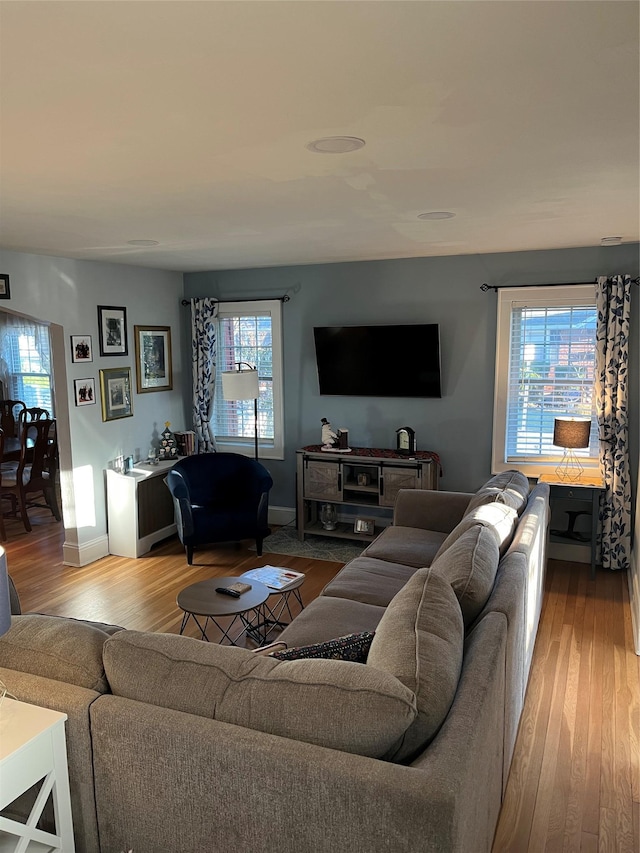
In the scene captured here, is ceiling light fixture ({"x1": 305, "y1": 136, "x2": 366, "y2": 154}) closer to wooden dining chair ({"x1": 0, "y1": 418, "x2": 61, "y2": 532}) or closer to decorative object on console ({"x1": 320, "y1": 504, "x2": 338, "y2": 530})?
decorative object on console ({"x1": 320, "y1": 504, "x2": 338, "y2": 530})

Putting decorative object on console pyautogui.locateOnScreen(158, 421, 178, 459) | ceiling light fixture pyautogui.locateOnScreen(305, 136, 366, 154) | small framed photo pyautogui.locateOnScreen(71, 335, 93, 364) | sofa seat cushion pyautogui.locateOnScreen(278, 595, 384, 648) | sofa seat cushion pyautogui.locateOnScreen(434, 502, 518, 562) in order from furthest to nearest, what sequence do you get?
1. decorative object on console pyautogui.locateOnScreen(158, 421, 178, 459)
2. small framed photo pyautogui.locateOnScreen(71, 335, 93, 364)
3. sofa seat cushion pyautogui.locateOnScreen(434, 502, 518, 562)
4. sofa seat cushion pyautogui.locateOnScreen(278, 595, 384, 648)
5. ceiling light fixture pyautogui.locateOnScreen(305, 136, 366, 154)

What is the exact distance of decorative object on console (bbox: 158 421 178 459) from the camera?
6.22 meters

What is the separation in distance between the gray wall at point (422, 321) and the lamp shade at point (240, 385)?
56cm

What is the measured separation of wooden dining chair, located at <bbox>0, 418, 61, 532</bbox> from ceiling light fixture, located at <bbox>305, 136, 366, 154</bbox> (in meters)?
4.80

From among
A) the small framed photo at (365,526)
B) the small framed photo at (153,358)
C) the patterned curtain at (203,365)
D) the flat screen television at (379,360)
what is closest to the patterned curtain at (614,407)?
the flat screen television at (379,360)

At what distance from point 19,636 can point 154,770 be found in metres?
0.66

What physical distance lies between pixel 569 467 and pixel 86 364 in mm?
4164

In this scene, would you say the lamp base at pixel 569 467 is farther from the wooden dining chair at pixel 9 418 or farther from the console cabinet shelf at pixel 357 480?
the wooden dining chair at pixel 9 418

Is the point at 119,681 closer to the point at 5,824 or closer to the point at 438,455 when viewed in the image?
the point at 5,824

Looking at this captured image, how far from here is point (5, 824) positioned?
1626 mm

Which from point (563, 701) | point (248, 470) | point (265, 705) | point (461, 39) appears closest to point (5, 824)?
point (265, 705)

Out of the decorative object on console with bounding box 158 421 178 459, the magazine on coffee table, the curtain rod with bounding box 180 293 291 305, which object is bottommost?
the magazine on coffee table

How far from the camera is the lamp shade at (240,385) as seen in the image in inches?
224

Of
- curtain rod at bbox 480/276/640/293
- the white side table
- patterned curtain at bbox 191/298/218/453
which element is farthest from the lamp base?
the white side table
